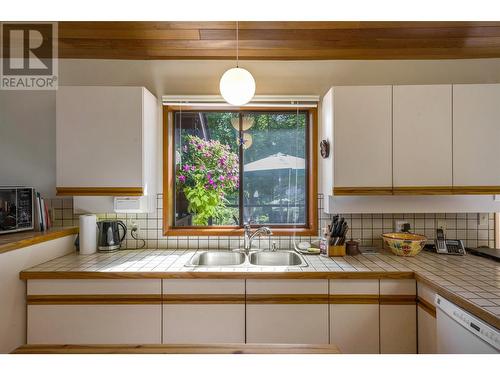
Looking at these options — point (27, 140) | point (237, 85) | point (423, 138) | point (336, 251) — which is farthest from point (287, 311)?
point (27, 140)

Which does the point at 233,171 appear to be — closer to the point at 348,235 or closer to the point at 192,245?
the point at 192,245

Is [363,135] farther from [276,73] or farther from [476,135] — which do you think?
[276,73]

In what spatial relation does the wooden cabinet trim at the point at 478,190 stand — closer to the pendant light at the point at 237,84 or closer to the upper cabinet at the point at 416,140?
the upper cabinet at the point at 416,140

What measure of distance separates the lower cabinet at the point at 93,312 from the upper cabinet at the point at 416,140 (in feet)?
4.84

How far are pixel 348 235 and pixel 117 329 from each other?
70.3 inches

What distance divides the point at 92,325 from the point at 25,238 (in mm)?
683

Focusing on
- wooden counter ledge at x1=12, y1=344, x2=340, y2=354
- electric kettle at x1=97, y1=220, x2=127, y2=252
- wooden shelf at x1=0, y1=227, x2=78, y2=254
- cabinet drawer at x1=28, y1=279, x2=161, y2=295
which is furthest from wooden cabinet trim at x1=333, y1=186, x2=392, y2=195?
wooden shelf at x1=0, y1=227, x2=78, y2=254

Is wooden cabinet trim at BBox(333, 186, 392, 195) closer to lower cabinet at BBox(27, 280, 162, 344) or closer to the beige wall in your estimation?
the beige wall

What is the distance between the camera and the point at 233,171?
8.06 feet

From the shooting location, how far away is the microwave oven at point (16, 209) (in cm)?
185

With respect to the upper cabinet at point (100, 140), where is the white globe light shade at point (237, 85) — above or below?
above

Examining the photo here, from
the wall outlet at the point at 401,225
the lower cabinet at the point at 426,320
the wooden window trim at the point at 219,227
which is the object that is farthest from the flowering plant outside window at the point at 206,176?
the lower cabinet at the point at 426,320

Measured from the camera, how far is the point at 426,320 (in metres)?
1.59
